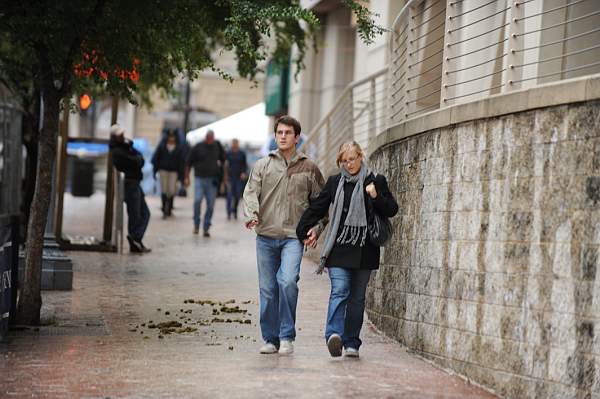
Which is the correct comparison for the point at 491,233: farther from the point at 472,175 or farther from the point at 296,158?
the point at 296,158

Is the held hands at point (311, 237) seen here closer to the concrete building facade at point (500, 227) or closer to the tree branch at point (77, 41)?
the concrete building facade at point (500, 227)

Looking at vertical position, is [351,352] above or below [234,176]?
below

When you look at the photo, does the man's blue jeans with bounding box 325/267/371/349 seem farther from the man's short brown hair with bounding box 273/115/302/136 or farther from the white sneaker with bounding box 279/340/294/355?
→ the man's short brown hair with bounding box 273/115/302/136

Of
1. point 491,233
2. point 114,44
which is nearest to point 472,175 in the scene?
point 491,233

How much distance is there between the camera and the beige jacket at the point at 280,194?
940 centimetres

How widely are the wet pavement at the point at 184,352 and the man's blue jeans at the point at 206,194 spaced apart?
21.2ft

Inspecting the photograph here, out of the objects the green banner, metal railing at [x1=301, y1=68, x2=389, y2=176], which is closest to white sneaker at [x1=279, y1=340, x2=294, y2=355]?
metal railing at [x1=301, y1=68, x2=389, y2=176]

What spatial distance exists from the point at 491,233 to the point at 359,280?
Answer: 1182 mm

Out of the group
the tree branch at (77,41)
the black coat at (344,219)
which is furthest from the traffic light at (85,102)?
the black coat at (344,219)

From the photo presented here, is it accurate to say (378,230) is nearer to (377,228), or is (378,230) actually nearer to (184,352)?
(377,228)

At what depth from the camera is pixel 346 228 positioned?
9.15 metres

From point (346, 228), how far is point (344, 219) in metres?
0.07

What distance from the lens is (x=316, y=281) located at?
15.0 metres

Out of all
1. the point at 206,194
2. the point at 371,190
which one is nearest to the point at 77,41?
the point at 371,190
